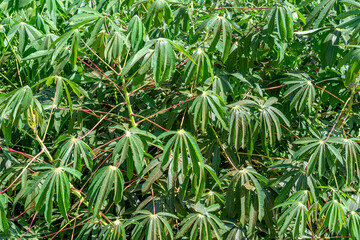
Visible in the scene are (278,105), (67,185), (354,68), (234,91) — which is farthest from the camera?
(278,105)

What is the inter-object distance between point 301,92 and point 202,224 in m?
0.90

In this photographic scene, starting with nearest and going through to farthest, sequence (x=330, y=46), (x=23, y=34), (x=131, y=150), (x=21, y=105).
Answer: (x=21, y=105) → (x=131, y=150) → (x=330, y=46) → (x=23, y=34)

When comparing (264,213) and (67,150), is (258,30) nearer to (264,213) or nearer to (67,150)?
(264,213)

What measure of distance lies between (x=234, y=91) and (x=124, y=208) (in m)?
0.90

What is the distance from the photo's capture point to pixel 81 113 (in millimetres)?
2277

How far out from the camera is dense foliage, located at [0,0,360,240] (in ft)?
5.81

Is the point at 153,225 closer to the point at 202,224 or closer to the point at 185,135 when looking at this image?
the point at 202,224

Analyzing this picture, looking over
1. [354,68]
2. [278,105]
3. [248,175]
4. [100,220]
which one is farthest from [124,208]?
[354,68]

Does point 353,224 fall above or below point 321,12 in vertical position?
below

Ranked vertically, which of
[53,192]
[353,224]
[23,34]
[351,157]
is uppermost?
[23,34]

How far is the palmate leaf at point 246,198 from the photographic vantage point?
6.61 feet

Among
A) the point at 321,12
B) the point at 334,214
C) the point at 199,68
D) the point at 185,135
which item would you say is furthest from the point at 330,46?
the point at 185,135

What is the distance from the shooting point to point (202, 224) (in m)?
1.93

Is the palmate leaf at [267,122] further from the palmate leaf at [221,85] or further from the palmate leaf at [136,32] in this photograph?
the palmate leaf at [136,32]
